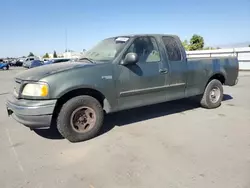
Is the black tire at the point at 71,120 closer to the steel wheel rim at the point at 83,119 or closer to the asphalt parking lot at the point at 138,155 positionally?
the steel wheel rim at the point at 83,119

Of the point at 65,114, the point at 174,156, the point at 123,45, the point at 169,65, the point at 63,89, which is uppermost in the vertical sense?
the point at 123,45

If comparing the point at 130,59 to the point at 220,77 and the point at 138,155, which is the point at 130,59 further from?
the point at 220,77

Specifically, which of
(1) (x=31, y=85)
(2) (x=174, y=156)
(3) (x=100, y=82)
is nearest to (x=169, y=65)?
(3) (x=100, y=82)

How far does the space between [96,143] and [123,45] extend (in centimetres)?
190

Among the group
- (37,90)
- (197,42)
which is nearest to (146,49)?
(37,90)

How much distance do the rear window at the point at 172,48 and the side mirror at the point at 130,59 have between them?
108 cm

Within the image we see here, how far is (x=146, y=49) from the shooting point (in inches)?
200

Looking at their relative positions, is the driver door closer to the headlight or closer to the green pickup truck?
the green pickup truck

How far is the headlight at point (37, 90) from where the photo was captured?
12.8 feet

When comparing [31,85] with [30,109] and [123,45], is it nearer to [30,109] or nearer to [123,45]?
[30,109]

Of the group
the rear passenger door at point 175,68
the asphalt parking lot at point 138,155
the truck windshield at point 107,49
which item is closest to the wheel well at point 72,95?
the asphalt parking lot at point 138,155

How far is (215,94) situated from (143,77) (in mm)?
2566

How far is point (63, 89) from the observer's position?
399 cm

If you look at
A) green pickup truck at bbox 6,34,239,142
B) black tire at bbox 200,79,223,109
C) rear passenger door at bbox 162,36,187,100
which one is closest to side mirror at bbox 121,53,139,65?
green pickup truck at bbox 6,34,239,142
